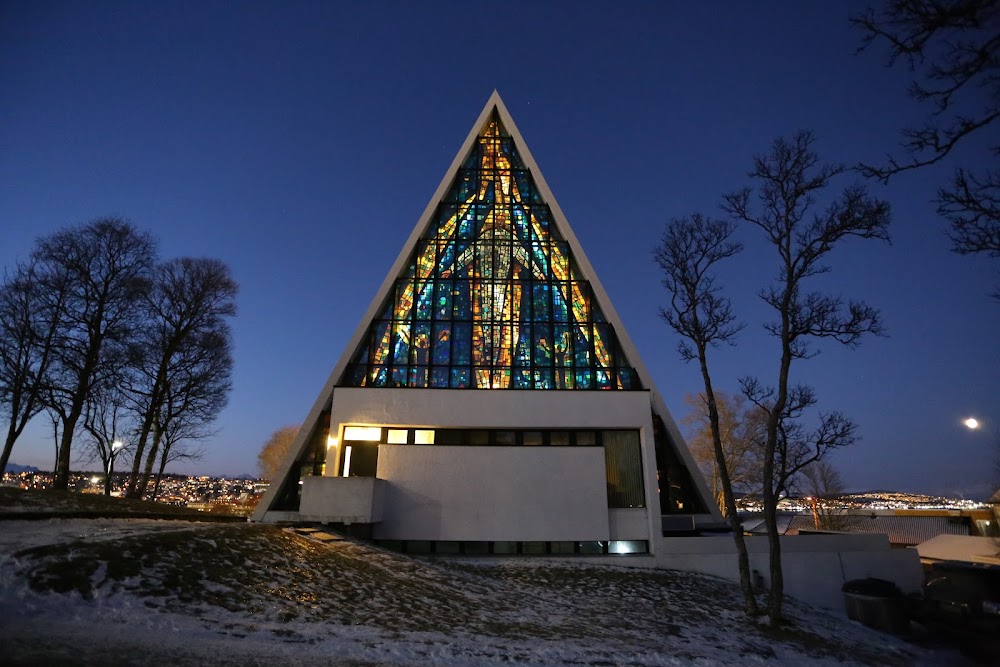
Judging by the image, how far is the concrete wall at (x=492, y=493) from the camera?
650 inches

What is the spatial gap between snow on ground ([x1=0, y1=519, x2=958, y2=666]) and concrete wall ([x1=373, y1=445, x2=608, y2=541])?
3660 millimetres

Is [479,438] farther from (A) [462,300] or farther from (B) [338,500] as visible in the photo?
(A) [462,300]

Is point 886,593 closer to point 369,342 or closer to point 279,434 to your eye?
point 369,342

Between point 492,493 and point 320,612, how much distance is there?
982 centimetres

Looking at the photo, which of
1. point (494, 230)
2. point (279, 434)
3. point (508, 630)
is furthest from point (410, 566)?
point (279, 434)

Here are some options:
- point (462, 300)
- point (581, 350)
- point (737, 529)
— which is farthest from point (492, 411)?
point (737, 529)

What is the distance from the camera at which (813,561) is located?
1580 cm

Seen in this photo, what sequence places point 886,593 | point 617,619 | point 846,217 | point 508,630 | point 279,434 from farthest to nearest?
1. point 279,434
2. point 886,593
3. point 846,217
4. point 617,619
5. point 508,630

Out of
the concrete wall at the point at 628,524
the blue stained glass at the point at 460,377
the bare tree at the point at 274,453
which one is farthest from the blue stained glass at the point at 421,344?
the bare tree at the point at 274,453

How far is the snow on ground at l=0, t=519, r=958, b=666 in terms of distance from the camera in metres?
5.36

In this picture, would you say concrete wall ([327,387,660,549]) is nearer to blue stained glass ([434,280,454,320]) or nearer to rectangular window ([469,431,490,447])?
rectangular window ([469,431,490,447])

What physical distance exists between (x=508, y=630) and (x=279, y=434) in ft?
157

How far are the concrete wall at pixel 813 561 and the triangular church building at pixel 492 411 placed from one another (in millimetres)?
1209

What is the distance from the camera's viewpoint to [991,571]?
12914 mm
